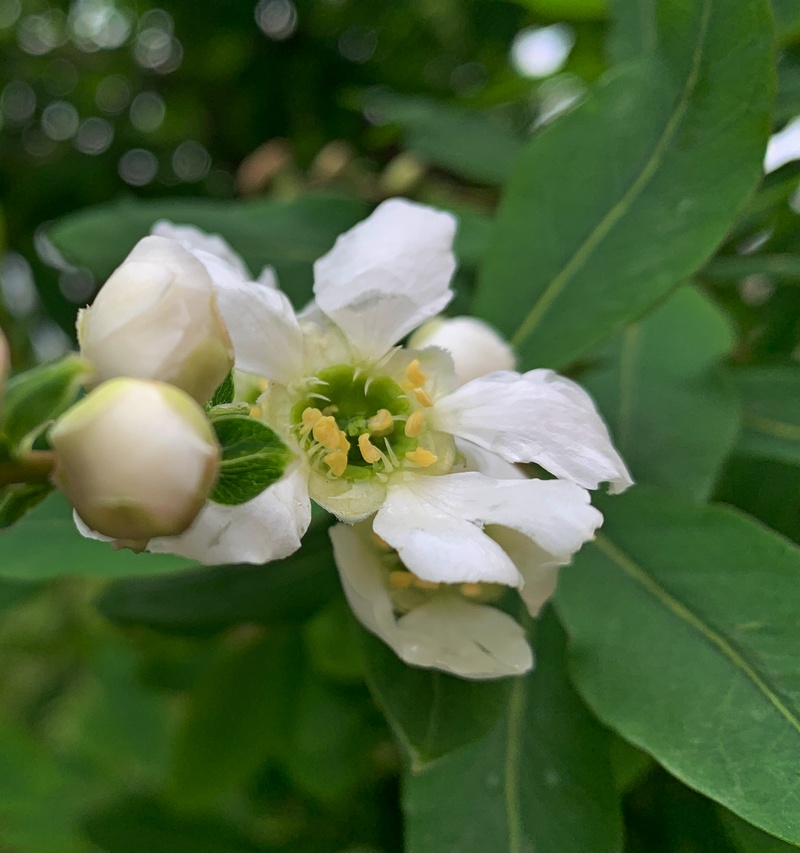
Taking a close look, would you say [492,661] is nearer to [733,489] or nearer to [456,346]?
[456,346]

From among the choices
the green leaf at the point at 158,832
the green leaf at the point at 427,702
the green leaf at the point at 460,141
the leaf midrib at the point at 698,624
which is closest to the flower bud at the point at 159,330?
the green leaf at the point at 427,702

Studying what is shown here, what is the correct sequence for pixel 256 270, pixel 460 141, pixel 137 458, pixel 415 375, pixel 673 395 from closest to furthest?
1. pixel 137 458
2. pixel 415 375
3. pixel 673 395
4. pixel 256 270
5. pixel 460 141

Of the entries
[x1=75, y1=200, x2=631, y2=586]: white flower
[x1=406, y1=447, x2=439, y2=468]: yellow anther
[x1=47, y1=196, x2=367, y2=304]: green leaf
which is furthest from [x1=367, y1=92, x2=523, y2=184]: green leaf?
[x1=406, y1=447, x2=439, y2=468]: yellow anther

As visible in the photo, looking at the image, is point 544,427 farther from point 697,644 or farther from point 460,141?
point 460,141

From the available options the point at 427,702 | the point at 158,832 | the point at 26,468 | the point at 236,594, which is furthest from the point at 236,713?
the point at 26,468

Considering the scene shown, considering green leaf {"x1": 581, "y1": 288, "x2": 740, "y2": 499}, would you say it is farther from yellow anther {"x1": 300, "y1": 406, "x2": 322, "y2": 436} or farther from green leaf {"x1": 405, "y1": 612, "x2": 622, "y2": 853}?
yellow anther {"x1": 300, "y1": 406, "x2": 322, "y2": 436}

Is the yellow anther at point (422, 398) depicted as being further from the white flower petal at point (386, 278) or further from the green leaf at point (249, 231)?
the green leaf at point (249, 231)
